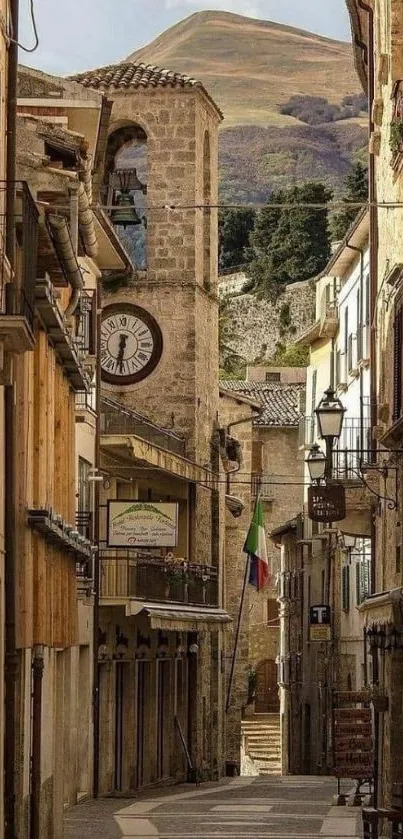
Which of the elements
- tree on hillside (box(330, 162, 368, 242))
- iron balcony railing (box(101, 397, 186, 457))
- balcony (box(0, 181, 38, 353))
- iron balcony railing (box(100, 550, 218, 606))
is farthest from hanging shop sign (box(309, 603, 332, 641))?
tree on hillside (box(330, 162, 368, 242))

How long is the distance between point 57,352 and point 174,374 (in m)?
23.6

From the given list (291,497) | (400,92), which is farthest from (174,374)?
(291,497)

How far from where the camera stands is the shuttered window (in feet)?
86.8

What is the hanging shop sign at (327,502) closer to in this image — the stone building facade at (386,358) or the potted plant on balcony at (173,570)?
the stone building facade at (386,358)

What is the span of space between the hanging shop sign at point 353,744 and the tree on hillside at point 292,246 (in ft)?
316

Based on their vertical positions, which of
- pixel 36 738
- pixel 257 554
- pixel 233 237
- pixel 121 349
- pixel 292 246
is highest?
pixel 233 237

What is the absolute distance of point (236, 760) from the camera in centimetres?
5772

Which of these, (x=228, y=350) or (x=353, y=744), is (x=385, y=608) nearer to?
(x=353, y=744)

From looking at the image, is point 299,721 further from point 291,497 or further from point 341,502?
point 341,502

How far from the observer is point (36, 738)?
23.3 metres

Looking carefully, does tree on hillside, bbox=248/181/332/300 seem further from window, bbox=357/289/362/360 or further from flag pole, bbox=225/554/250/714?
window, bbox=357/289/362/360

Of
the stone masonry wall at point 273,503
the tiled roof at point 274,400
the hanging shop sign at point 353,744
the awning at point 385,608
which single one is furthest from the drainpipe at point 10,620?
the stone masonry wall at point 273,503

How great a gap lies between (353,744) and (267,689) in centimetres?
5450

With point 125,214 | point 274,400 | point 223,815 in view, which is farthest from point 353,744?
point 274,400
